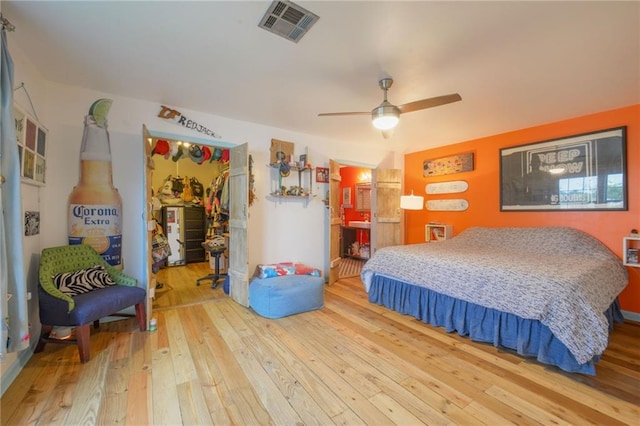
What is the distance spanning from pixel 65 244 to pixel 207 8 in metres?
2.64

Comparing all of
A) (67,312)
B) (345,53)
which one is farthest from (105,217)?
(345,53)

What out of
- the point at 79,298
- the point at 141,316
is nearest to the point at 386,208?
the point at 141,316

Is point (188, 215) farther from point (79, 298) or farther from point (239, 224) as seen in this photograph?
point (79, 298)

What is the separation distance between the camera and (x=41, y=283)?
209 centimetres

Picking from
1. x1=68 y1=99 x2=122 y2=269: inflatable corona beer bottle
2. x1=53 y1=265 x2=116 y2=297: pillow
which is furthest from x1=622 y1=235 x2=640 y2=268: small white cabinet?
x1=68 y1=99 x2=122 y2=269: inflatable corona beer bottle

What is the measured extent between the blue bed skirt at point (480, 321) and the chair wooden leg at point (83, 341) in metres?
2.87

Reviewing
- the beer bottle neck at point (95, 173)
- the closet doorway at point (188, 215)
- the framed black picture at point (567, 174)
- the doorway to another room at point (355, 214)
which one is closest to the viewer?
the beer bottle neck at point (95, 173)

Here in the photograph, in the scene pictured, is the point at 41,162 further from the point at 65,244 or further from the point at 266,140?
the point at 266,140

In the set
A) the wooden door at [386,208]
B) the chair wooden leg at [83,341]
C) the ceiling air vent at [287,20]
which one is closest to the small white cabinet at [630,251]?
the wooden door at [386,208]

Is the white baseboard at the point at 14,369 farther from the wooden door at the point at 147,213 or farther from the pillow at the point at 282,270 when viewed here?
the pillow at the point at 282,270

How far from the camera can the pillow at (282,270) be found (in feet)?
11.6

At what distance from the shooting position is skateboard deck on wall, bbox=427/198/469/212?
4520 mm

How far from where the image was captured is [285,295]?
305 centimetres

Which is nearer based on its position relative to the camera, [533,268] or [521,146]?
[533,268]
